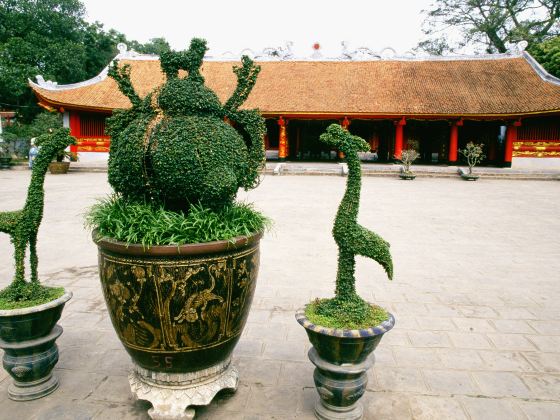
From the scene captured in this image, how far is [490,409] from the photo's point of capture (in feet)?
8.74

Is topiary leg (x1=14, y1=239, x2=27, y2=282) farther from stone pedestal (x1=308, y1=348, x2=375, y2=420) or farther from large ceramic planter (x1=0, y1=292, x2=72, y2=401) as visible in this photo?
stone pedestal (x1=308, y1=348, x2=375, y2=420)

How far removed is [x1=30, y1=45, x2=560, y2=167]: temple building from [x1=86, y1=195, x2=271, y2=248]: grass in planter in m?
18.7

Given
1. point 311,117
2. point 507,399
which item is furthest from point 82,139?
point 507,399

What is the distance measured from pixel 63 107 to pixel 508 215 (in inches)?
801

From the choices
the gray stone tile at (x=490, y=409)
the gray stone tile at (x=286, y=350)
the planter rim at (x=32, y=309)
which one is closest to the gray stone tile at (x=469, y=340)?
the gray stone tile at (x=490, y=409)

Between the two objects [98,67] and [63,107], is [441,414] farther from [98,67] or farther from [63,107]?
[98,67]

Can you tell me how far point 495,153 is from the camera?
2289cm

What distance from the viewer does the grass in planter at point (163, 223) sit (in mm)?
2367

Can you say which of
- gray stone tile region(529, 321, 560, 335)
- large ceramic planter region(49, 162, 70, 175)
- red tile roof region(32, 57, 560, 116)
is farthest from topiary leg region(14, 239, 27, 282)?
large ceramic planter region(49, 162, 70, 175)

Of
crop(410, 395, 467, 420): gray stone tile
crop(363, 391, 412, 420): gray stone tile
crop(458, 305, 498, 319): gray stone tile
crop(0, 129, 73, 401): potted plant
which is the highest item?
crop(0, 129, 73, 401): potted plant

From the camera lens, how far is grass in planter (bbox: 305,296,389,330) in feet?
8.23

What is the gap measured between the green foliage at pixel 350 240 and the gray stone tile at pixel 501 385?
1.07 m

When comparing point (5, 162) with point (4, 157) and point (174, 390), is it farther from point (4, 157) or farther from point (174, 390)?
point (174, 390)

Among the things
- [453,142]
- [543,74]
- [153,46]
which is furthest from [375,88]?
[153,46]
